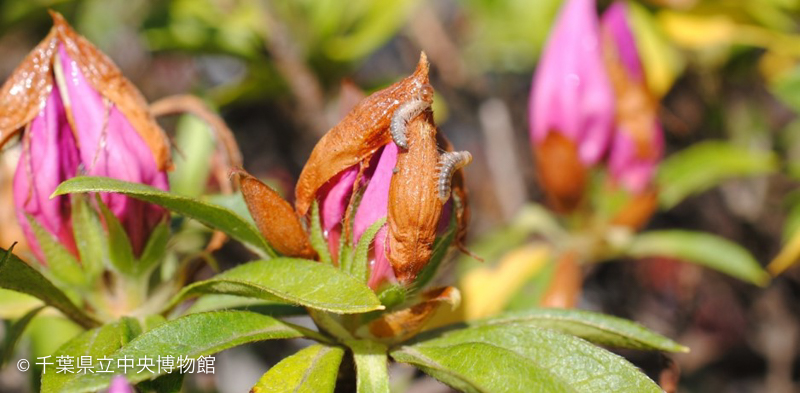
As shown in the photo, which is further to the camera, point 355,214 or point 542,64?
point 542,64

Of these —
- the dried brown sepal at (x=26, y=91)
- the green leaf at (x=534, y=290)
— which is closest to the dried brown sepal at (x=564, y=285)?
the green leaf at (x=534, y=290)

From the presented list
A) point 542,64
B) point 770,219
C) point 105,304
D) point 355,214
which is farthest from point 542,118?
point 770,219

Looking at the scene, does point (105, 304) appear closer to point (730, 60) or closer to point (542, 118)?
point (542, 118)

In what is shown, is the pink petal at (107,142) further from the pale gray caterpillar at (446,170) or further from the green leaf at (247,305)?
the pale gray caterpillar at (446,170)

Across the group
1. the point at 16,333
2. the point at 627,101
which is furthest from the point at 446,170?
the point at 627,101

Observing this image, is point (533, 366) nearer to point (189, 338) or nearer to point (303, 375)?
point (303, 375)

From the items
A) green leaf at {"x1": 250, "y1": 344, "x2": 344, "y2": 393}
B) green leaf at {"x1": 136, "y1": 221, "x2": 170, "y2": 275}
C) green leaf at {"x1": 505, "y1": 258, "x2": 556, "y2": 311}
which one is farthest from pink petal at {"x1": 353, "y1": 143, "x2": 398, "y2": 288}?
green leaf at {"x1": 505, "y1": 258, "x2": 556, "y2": 311}
